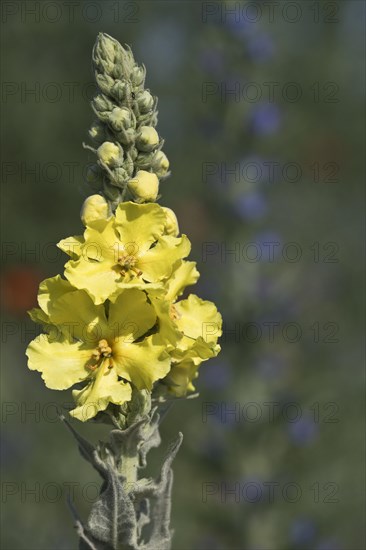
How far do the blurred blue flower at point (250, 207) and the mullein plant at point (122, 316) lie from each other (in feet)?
12.9

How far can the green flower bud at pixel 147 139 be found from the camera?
9.45 feet

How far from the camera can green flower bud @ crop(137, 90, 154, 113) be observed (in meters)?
2.91

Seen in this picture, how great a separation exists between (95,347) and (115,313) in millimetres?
169

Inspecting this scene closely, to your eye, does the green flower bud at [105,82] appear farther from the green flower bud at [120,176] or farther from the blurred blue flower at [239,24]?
the blurred blue flower at [239,24]

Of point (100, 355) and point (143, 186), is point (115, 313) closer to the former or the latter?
point (100, 355)

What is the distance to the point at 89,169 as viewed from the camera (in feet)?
9.78

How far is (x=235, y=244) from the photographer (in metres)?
6.94

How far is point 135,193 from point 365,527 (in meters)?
5.34

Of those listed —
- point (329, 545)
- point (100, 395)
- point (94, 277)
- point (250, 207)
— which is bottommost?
point (329, 545)

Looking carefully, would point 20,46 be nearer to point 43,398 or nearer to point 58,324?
point 43,398

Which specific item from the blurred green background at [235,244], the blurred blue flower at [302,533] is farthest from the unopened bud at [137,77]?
the blurred blue flower at [302,533]

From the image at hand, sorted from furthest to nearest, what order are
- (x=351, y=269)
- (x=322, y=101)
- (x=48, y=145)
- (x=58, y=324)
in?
(x=322, y=101) → (x=48, y=145) → (x=351, y=269) → (x=58, y=324)

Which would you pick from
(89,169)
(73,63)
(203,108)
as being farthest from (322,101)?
(89,169)

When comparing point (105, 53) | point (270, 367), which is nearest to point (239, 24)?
point (270, 367)
